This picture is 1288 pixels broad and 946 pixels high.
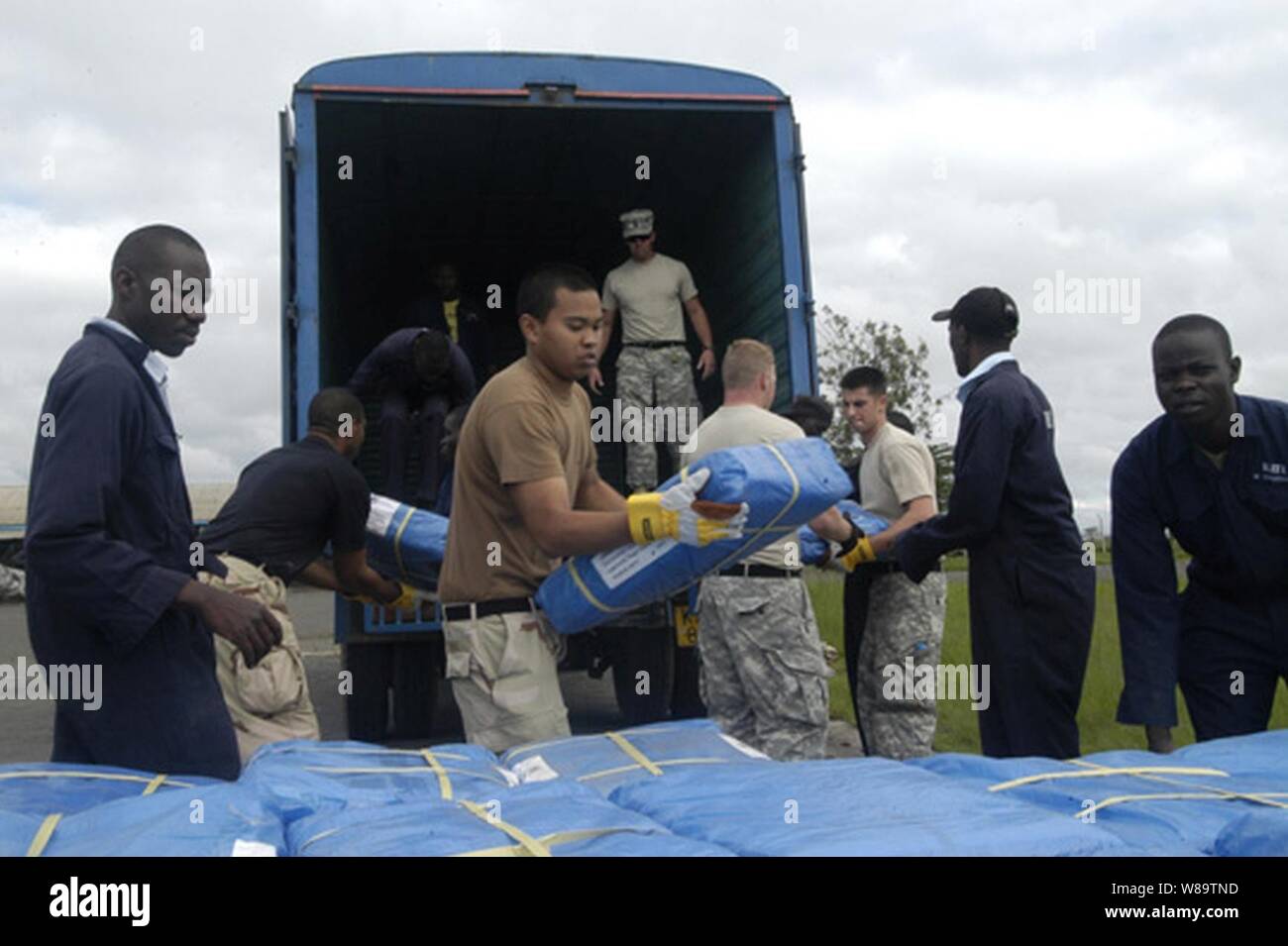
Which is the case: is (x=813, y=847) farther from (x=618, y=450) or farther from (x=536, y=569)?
(x=618, y=450)

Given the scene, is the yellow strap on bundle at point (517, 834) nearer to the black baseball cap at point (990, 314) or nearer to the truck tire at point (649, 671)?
the black baseball cap at point (990, 314)

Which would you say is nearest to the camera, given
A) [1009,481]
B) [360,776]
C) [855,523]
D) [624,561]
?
[360,776]

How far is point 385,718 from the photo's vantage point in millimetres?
7273

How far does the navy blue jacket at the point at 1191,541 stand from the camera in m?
3.87

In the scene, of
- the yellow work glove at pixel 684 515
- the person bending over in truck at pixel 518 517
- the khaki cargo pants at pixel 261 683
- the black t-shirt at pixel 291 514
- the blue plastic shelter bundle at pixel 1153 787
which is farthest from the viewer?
the black t-shirt at pixel 291 514

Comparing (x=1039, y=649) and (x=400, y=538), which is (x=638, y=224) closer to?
(x=400, y=538)

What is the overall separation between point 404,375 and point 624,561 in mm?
4609

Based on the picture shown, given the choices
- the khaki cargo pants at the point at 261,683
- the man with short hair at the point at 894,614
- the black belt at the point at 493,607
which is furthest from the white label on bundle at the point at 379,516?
the black belt at the point at 493,607

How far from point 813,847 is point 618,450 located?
800 cm

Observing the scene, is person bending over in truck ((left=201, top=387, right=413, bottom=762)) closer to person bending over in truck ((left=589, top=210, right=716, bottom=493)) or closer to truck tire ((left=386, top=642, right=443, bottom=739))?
truck tire ((left=386, top=642, right=443, bottom=739))

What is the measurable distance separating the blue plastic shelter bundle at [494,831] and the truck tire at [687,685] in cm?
479

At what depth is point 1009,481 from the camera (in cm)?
448

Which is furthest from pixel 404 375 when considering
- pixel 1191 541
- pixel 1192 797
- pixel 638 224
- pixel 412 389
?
pixel 1192 797
